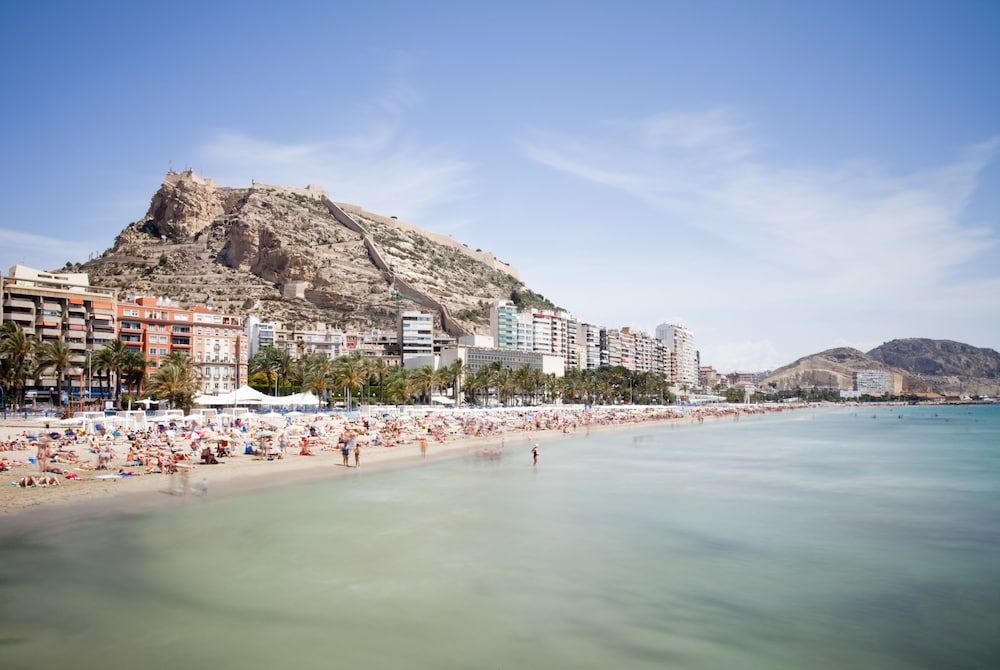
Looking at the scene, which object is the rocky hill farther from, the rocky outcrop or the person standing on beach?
the person standing on beach

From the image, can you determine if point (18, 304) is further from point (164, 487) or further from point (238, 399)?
point (164, 487)

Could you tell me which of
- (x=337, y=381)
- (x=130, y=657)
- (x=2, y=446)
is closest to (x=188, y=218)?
(x=337, y=381)

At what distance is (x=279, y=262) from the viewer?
132 m

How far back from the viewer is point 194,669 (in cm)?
986

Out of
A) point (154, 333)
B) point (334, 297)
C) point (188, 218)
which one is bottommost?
point (154, 333)

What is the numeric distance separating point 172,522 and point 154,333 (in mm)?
66244

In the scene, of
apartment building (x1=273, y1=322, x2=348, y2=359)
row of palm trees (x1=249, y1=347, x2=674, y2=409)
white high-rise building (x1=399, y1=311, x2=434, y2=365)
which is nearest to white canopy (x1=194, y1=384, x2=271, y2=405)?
row of palm trees (x1=249, y1=347, x2=674, y2=409)

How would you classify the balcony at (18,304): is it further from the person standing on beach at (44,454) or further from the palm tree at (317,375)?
the person standing on beach at (44,454)

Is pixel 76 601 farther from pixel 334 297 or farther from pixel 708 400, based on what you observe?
pixel 708 400

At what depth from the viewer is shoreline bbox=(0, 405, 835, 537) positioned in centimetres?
1898

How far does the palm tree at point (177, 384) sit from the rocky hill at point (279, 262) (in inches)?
2903

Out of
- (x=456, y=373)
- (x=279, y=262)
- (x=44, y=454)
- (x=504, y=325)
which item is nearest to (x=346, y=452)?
(x=44, y=454)

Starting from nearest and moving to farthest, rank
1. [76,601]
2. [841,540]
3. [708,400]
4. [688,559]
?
[76,601]
[688,559]
[841,540]
[708,400]

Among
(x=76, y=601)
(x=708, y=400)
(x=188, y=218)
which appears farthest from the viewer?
(x=708, y=400)
